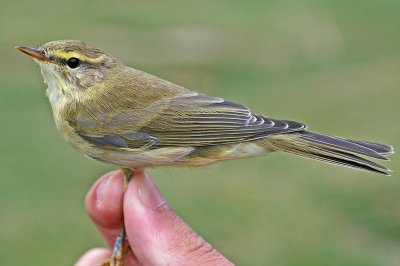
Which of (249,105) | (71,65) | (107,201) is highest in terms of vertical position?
(249,105)

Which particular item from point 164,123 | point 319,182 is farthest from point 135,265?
point 319,182

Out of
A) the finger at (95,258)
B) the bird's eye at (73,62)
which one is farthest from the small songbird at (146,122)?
the finger at (95,258)

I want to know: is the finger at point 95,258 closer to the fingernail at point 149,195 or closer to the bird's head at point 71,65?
the fingernail at point 149,195

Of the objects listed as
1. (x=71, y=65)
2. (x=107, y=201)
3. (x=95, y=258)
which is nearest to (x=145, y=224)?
(x=107, y=201)

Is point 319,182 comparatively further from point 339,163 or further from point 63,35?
point 63,35

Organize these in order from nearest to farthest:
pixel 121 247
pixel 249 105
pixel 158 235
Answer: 1. pixel 158 235
2. pixel 121 247
3. pixel 249 105

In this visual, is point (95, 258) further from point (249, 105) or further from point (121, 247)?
point (249, 105)
